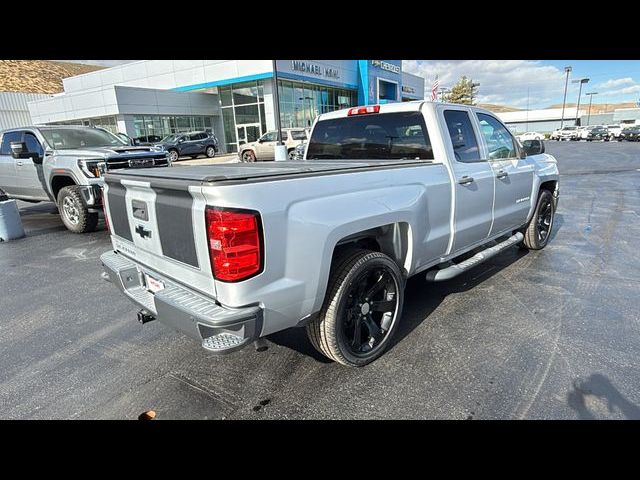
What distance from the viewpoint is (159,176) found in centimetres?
259

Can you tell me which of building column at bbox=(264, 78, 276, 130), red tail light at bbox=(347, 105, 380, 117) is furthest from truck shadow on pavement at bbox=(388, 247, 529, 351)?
building column at bbox=(264, 78, 276, 130)

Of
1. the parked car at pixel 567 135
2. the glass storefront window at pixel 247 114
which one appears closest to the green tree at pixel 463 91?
the parked car at pixel 567 135

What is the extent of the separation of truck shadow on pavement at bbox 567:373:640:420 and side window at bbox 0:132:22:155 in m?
10.4

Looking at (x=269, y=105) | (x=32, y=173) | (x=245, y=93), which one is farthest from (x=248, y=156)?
(x=32, y=173)

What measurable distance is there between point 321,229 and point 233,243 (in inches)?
22.9

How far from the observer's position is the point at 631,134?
37312mm

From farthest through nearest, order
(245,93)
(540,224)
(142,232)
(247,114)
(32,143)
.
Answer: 1. (247,114)
2. (245,93)
3. (32,143)
4. (540,224)
5. (142,232)

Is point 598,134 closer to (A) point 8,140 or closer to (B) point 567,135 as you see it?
(B) point 567,135

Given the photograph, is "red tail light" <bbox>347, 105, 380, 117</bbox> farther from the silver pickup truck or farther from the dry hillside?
the dry hillside

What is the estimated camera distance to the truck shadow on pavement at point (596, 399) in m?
2.38

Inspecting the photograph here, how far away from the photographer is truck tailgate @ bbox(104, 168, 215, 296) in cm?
223

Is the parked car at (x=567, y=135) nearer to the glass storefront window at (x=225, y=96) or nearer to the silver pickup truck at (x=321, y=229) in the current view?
the glass storefront window at (x=225, y=96)

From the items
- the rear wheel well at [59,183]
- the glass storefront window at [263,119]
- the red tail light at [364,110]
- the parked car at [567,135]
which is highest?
the glass storefront window at [263,119]
